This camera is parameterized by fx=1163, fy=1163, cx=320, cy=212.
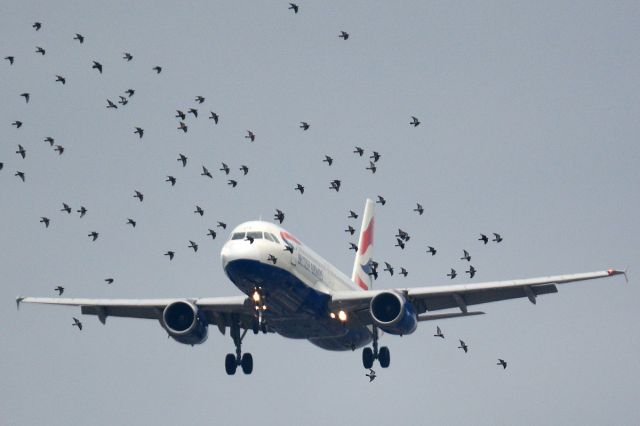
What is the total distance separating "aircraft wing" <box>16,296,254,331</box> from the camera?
57.8 metres

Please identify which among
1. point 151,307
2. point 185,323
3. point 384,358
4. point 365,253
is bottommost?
point 384,358

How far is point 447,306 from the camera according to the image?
58.9m

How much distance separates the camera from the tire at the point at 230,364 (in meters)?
60.6

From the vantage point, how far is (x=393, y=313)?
182 feet

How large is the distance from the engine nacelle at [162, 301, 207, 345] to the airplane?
49 mm

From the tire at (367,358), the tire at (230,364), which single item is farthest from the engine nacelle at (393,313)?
the tire at (230,364)

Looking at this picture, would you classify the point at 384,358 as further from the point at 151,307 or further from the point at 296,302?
the point at 151,307

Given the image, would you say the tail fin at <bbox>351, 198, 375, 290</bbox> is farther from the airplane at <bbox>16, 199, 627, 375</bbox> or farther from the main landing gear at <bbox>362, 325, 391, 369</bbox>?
the airplane at <bbox>16, 199, 627, 375</bbox>

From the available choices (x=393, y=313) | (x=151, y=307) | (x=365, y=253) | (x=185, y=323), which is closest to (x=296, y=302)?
(x=393, y=313)

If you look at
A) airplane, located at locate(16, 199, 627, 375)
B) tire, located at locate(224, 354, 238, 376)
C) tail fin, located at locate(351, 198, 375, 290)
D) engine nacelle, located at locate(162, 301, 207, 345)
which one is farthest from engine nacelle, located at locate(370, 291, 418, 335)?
tail fin, located at locate(351, 198, 375, 290)

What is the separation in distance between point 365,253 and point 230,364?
22665 millimetres

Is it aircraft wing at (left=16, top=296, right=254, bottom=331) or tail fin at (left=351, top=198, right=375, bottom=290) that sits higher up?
tail fin at (left=351, top=198, right=375, bottom=290)

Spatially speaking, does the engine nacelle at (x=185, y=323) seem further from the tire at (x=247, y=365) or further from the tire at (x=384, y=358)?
the tire at (x=384, y=358)

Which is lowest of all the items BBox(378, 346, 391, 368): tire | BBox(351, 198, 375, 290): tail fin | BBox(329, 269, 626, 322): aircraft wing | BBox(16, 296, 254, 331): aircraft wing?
BBox(378, 346, 391, 368): tire
